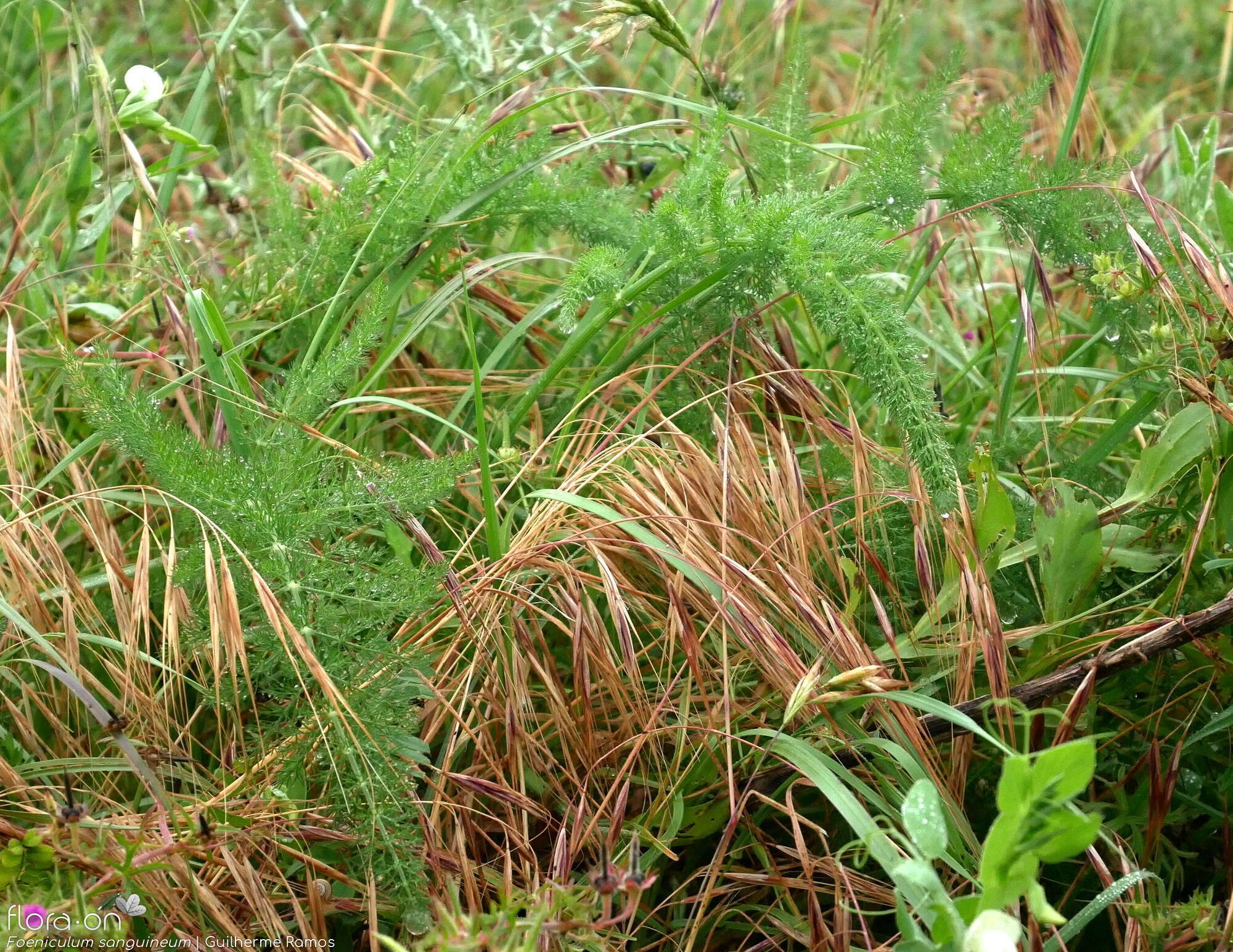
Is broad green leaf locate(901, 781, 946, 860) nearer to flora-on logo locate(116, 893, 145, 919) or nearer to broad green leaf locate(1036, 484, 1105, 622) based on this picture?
broad green leaf locate(1036, 484, 1105, 622)

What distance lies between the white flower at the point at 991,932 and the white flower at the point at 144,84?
4.96ft

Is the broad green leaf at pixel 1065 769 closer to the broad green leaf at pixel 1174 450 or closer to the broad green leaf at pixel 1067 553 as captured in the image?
the broad green leaf at pixel 1067 553

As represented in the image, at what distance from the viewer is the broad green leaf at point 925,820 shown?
2.97 feet

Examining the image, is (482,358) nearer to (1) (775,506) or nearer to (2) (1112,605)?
(1) (775,506)

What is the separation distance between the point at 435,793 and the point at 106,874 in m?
0.34

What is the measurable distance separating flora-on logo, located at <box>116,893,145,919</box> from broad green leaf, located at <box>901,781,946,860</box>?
70 centimetres

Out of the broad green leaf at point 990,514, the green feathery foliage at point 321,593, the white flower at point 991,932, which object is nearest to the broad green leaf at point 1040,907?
the white flower at point 991,932

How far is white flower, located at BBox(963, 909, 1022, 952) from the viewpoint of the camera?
2.80 ft

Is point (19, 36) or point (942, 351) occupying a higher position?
point (19, 36)

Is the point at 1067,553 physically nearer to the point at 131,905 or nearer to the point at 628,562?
the point at 628,562

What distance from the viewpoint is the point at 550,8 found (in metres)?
2.75

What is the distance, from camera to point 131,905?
1.01m

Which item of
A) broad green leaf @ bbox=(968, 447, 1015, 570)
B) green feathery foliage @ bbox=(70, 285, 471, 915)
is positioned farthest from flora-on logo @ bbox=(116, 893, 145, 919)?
broad green leaf @ bbox=(968, 447, 1015, 570)

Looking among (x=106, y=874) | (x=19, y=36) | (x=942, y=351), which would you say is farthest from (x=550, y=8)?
(x=106, y=874)
